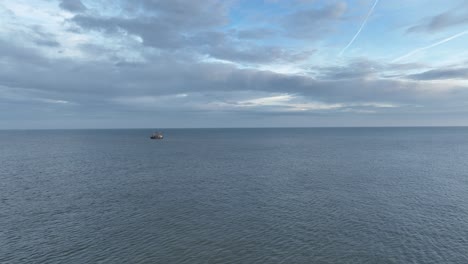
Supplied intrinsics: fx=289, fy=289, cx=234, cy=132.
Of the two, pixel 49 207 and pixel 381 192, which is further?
pixel 381 192

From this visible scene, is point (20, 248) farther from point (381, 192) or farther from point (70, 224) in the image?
point (381, 192)

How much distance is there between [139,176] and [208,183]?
90.7 ft

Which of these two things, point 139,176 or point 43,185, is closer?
point 43,185

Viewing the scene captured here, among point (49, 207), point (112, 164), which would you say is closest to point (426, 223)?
point (49, 207)

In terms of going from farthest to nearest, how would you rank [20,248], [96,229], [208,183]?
[208,183] → [96,229] → [20,248]

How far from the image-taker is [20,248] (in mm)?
43750

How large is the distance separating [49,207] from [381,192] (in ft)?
265

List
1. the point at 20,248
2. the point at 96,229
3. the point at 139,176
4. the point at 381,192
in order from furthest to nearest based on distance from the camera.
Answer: the point at 139,176
the point at 381,192
the point at 96,229
the point at 20,248

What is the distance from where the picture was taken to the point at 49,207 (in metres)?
63.1

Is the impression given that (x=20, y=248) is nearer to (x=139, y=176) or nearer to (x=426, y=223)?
(x=139, y=176)

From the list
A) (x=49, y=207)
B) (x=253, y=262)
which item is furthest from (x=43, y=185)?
(x=253, y=262)

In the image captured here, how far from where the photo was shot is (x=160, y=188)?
8250cm

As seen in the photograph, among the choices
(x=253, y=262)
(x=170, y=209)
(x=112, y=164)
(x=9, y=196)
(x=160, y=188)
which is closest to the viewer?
(x=253, y=262)

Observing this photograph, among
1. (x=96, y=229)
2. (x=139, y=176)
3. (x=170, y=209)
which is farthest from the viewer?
(x=139, y=176)
